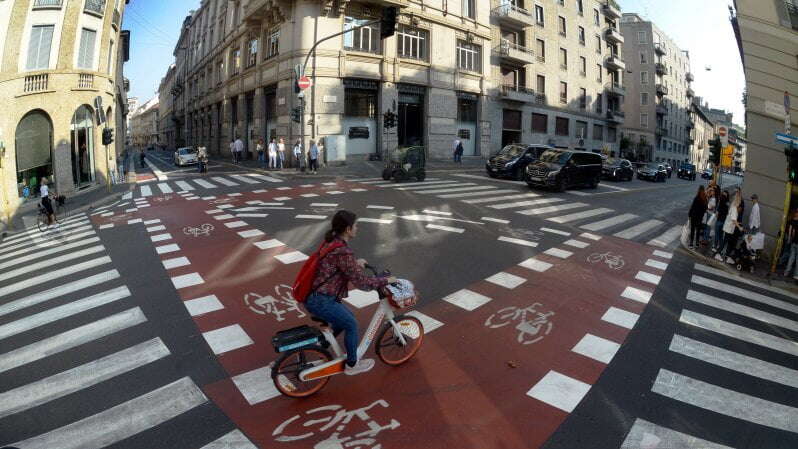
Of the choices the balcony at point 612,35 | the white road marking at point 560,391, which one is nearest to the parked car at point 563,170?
the white road marking at point 560,391

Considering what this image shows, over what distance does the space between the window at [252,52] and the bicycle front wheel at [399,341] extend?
111ft

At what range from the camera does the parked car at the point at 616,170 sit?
2739 centimetres

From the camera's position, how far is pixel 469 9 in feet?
110

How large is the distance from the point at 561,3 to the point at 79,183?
144 ft

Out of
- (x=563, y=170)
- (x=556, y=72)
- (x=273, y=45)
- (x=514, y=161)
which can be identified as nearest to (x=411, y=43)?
(x=273, y=45)

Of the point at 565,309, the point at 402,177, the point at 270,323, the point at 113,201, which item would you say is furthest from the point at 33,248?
the point at 402,177

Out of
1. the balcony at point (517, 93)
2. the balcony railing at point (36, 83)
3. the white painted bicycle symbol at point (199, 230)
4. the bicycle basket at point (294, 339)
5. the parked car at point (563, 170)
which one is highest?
the balcony at point (517, 93)

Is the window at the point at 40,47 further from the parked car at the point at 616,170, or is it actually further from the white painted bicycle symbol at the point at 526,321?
the parked car at the point at 616,170

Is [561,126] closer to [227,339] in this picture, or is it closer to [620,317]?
[620,317]

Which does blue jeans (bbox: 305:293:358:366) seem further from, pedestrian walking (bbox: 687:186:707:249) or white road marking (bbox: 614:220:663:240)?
pedestrian walking (bbox: 687:186:707:249)

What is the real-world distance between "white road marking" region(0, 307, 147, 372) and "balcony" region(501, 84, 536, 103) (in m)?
34.9

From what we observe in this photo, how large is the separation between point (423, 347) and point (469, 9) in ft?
114

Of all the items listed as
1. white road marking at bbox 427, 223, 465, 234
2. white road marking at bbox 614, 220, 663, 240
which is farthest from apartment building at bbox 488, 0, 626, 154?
white road marking at bbox 427, 223, 465, 234

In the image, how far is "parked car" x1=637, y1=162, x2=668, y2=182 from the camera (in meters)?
31.4
